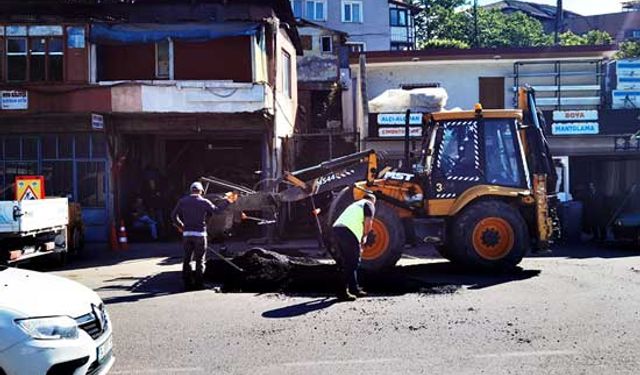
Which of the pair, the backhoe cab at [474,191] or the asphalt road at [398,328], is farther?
the backhoe cab at [474,191]

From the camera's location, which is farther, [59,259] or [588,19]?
[588,19]

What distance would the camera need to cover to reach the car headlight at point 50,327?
5.10 metres

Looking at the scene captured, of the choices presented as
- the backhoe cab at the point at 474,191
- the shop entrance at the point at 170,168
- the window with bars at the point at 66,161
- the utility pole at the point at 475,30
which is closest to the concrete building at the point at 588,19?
the utility pole at the point at 475,30

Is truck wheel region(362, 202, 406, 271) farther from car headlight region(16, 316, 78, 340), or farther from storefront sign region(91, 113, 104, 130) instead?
storefront sign region(91, 113, 104, 130)

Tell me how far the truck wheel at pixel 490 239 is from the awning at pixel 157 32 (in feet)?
33.6

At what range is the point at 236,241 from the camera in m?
19.5

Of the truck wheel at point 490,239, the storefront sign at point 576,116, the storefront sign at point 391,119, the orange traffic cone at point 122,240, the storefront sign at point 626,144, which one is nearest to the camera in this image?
the truck wheel at point 490,239

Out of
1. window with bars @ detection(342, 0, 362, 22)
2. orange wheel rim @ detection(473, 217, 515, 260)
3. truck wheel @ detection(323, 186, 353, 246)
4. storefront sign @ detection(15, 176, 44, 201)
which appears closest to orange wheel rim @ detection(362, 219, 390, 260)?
truck wheel @ detection(323, 186, 353, 246)

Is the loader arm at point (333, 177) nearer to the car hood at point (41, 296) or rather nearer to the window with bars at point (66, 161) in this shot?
the car hood at point (41, 296)

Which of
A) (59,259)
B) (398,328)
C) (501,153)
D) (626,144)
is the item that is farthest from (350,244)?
(626,144)

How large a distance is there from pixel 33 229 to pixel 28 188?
4.99 feet

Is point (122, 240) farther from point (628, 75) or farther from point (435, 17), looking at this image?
point (435, 17)

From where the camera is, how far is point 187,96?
19.8 metres

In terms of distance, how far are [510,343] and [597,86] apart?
2063 centimetres
